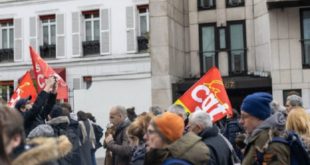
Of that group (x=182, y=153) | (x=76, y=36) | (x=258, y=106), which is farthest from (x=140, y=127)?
(x=76, y=36)

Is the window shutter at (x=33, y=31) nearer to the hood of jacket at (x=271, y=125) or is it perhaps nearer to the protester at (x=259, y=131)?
the protester at (x=259, y=131)

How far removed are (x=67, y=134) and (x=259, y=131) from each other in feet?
15.0

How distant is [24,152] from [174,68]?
59.4 feet

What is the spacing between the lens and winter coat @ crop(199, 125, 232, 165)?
6164 millimetres

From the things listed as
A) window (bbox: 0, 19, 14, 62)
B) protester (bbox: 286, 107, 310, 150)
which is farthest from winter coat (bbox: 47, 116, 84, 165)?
window (bbox: 0, 19, 14, 62)

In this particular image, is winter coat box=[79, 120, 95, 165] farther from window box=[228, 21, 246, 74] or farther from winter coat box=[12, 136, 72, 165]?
window box=[228, 21, 246, 74]

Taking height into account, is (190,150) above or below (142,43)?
below

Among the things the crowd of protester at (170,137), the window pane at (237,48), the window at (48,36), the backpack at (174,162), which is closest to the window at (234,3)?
the window pane at (237,48)

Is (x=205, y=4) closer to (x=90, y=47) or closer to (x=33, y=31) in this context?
(x=90, y=47)

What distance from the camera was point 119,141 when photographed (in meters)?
8.11

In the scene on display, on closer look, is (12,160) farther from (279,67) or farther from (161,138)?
(279,67)

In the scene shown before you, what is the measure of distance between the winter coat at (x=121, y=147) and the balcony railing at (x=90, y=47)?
21362 millimetres

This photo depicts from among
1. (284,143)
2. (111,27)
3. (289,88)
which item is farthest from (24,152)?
(111,27)

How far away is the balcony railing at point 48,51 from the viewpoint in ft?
98.6
